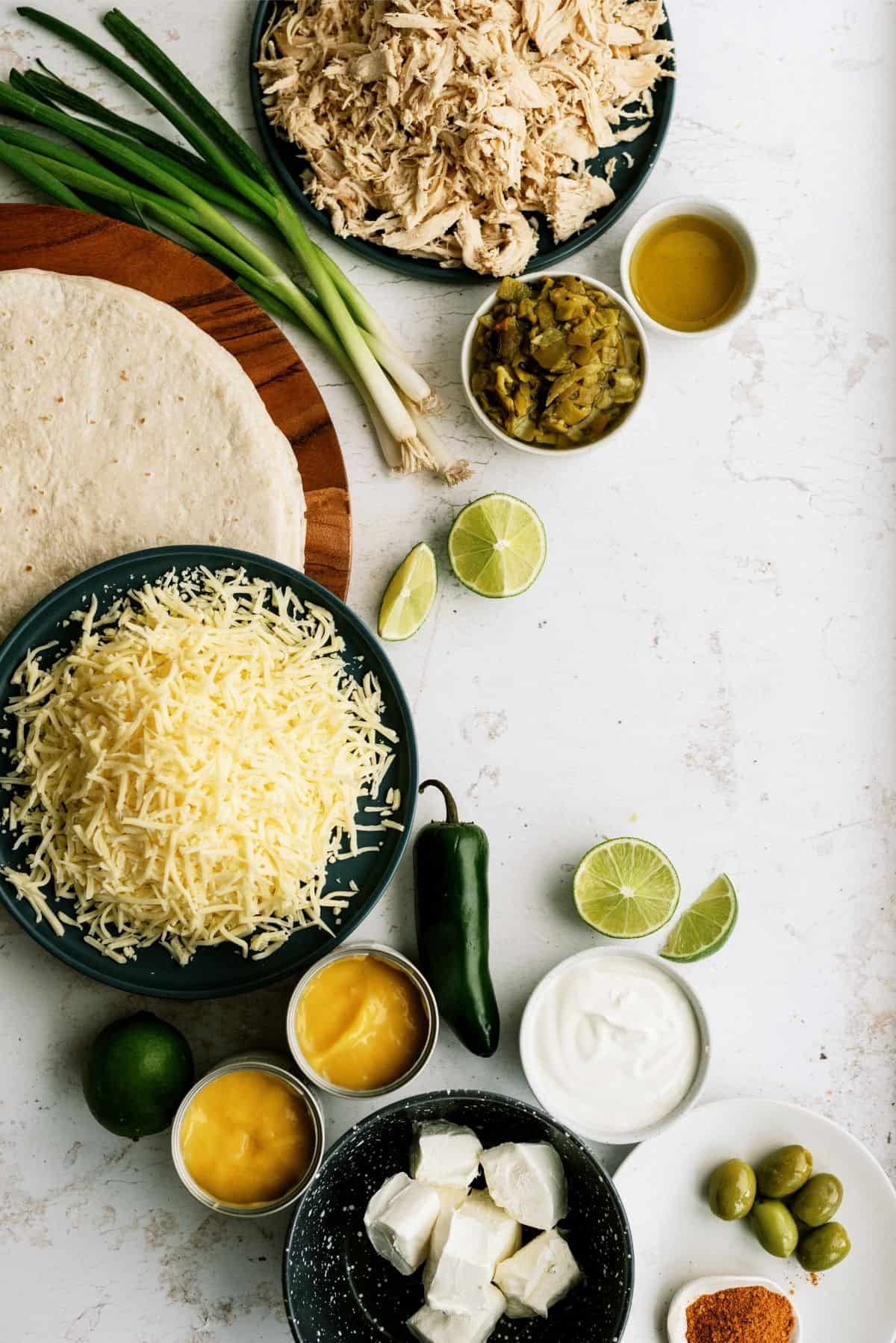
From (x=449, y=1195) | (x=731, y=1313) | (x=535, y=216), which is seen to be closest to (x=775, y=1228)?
(x=731, y=1313)

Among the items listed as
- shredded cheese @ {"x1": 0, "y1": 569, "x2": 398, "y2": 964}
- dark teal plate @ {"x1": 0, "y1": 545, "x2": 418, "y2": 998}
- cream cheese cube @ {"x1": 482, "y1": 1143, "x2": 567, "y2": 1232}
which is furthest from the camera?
cream cheese cube @ {"x1": 482, "y1": 1143, "x2": 567, "y2": 1232}

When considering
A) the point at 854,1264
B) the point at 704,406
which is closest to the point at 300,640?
the point at 704,406

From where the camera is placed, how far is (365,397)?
9.14ft

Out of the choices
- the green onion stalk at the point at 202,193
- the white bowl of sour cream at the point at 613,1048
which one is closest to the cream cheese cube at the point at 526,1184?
the white bowl of sour cream at the point at 613,1048

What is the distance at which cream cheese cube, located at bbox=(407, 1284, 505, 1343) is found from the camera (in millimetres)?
2381

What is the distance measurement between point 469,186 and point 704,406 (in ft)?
2.79

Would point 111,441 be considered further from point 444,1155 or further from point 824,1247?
point 824,1247

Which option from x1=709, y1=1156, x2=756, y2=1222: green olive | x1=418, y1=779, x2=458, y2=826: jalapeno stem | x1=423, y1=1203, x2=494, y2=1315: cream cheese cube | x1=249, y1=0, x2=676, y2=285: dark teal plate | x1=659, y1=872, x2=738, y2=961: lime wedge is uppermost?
x1=249, y1=0, x2=676, y2=285: dark teal plate

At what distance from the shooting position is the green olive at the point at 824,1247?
260 centimetres

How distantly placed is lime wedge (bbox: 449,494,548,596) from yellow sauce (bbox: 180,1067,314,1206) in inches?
50.3

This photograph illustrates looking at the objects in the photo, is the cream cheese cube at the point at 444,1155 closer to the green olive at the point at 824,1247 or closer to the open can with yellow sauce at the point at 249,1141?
Answer: the open can with yellow sauce at the point at 249,1141

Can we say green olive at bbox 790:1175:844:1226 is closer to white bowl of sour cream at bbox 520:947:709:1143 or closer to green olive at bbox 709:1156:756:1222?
green olive at bbox 709:1156:756:1222

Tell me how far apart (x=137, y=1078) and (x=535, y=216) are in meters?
2.27

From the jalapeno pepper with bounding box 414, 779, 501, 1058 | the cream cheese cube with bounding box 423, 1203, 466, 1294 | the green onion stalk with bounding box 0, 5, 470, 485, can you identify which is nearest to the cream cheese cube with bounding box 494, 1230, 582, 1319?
the cream cheese cube with bounding box 423, 1203, 466, 1294
